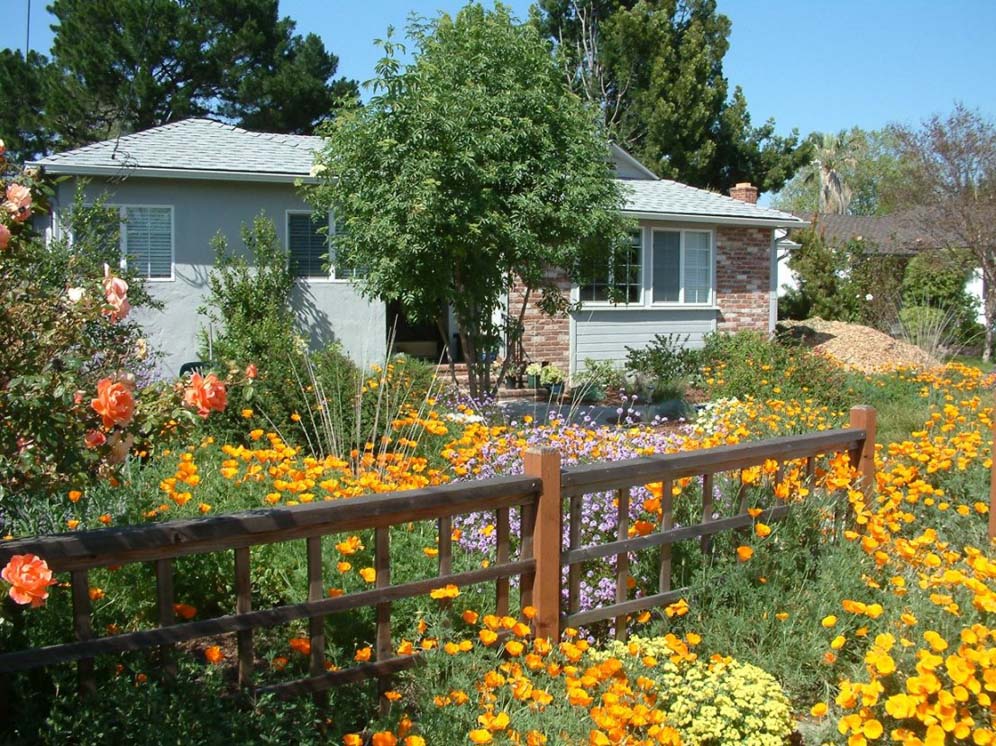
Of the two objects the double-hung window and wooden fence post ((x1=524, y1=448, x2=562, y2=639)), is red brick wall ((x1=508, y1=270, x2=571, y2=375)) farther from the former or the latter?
wooden fence post ((x1=524, y1=448, x2=562, y2=639))

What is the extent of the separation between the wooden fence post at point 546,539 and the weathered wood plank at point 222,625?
170 mm

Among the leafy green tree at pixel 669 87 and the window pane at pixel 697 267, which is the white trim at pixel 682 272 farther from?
the leafy green tree at pixel 669 87

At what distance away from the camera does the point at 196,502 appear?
4.57 metres

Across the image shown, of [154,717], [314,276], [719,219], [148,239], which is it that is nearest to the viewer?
[154,717]

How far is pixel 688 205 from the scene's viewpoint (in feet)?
58.9

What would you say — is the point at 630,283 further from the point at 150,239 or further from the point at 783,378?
the point at 150,239

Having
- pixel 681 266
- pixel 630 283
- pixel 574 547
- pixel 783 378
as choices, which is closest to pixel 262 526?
pixel 574 547

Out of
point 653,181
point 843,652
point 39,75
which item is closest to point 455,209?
point 843,652

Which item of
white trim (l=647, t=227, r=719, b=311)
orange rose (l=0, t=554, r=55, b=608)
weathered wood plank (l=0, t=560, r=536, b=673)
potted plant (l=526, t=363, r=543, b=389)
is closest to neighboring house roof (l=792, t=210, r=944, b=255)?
white trim (l=647, t=227, r=719, b=311)

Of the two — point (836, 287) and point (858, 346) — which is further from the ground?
point (836, 287)

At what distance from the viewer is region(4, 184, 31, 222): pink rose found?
8.74 feet

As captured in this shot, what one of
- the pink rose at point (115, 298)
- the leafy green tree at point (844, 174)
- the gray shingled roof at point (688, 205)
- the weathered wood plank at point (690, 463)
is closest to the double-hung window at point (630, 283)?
the gray shingled roof at point (688, 205)

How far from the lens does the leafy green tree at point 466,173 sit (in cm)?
988

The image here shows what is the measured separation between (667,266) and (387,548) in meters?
15.0
